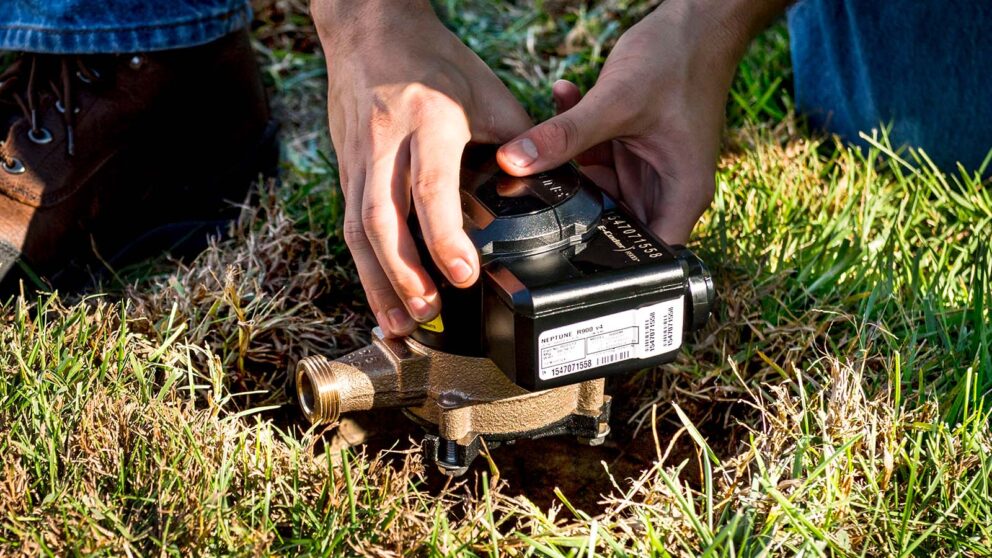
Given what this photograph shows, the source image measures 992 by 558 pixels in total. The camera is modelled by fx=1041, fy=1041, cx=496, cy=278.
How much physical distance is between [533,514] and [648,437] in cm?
43

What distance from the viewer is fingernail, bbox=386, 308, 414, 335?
5.10 ft

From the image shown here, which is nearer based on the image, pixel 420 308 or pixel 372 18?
pixel 420 308

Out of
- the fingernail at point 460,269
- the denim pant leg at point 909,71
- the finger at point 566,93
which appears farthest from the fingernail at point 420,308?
the denim pant leg at point 909,71

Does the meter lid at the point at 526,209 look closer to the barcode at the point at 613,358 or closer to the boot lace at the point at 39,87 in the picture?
the barcode at the point at 613,358

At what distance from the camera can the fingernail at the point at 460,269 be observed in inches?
53.6

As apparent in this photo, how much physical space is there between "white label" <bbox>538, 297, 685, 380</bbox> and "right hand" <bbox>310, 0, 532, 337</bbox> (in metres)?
0.15

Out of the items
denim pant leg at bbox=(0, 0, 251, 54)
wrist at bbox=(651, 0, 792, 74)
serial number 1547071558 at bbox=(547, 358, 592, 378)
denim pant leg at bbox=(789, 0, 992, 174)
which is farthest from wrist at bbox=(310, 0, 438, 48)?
denim pant leg at bbox=(789, 0, 992, 174)

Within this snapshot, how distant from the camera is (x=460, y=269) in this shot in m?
1.36

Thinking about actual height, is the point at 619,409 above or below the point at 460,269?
below

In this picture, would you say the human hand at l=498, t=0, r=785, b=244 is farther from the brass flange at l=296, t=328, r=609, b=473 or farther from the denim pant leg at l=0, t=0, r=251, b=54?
the denim pant leg at l=0, t=0, r=251, b=54

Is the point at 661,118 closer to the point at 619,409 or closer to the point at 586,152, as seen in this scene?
the point at 586,152

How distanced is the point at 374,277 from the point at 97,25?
0.94 meters

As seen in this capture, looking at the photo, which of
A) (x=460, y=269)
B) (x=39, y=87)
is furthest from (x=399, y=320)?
(x=39, y=87)

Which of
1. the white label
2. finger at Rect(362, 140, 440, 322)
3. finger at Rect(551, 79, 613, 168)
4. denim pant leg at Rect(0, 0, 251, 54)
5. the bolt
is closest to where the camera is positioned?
the white label
